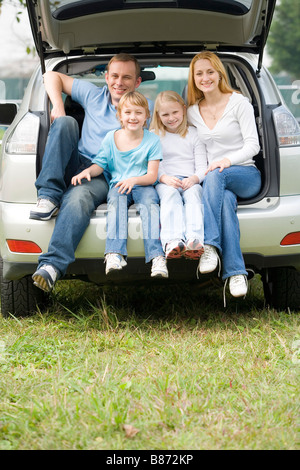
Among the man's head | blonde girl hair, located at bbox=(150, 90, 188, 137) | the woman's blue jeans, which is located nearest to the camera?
the woman's blue jeans

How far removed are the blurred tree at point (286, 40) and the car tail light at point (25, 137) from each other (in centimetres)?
5736

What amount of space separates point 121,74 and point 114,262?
4.19 feet

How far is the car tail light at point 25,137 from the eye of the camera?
3615 mm

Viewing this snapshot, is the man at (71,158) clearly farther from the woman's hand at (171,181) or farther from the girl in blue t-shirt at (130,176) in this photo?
the woman's hand at (171,181)

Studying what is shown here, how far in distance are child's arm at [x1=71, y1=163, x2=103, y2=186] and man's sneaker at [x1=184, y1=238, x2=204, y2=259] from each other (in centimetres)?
71

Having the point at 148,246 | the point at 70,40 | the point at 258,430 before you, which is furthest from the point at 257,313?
the point at 70,40

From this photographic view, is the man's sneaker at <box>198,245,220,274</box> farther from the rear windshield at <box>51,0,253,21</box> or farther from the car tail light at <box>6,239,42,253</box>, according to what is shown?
the rear windshield at <box>51,0,253,21</box>

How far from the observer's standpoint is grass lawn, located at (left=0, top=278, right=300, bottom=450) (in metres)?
2.34

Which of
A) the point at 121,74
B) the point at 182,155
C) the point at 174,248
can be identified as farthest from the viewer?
the point at 121,74

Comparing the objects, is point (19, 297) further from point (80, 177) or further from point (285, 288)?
point (285, 288)

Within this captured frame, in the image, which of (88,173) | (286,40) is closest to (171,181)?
(88,173)

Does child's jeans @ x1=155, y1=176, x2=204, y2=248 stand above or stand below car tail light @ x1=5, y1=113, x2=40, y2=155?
below

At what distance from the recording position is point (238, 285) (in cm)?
346

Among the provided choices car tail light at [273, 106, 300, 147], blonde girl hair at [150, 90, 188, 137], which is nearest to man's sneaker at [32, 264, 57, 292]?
blonde girl hair at [150, 90, 188, 137]
